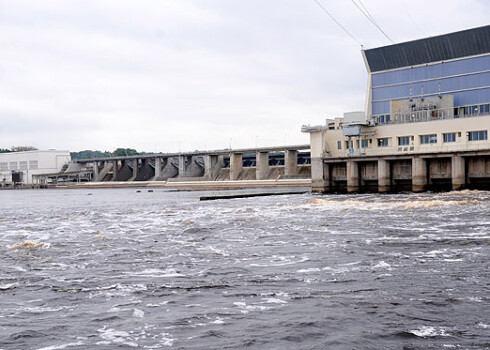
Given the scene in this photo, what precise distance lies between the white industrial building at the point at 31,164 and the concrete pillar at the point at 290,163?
8991 centimetres

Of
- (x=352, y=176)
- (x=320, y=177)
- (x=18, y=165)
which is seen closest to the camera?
(x=352, y=176)

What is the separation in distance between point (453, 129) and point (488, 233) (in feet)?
132

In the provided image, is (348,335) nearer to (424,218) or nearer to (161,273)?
(161,273)

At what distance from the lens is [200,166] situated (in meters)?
153

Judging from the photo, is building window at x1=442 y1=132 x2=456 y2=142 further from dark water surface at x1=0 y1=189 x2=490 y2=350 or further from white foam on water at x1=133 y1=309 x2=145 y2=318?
white foam on water at x1=133 y1=309 x2=145 y2=318

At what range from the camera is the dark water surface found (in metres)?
10.7

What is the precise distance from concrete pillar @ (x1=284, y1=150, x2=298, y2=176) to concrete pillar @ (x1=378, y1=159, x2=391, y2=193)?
55793 mm

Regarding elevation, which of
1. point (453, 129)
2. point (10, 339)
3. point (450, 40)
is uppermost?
point (450, 40)

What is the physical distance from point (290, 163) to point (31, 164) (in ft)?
319

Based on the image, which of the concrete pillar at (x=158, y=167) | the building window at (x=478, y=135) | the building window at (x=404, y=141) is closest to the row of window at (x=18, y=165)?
the concrete pillar at (x=158, y=167)

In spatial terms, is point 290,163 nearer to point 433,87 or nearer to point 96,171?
point 433,87

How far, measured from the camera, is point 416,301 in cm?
1284

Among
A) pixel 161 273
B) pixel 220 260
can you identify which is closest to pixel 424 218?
pixel 220 260

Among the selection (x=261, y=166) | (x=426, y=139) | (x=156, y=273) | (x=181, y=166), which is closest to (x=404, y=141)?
(x=426, y=139)
